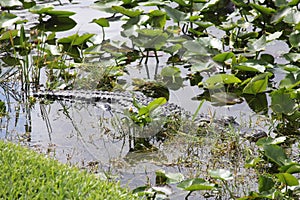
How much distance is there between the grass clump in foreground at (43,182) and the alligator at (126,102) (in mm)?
1079

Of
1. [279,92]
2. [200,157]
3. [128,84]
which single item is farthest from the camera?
[128,84]

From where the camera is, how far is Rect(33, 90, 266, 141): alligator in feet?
11.4

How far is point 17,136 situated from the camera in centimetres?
348

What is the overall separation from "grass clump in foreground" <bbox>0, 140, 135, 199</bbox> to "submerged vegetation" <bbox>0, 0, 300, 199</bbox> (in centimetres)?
51

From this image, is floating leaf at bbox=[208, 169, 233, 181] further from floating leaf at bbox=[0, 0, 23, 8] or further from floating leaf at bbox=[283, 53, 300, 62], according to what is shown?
floating leaf at bbox=[0, 0, 23, 8]

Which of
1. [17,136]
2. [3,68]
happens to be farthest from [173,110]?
[3,68]

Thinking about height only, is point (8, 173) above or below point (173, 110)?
above

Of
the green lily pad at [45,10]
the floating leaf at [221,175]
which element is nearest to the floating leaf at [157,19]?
the green lily pad at [45,10]

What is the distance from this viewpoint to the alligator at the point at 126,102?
347cm

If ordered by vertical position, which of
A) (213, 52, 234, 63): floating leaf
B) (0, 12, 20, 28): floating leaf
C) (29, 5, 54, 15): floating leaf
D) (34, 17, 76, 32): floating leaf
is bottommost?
(34, 17, 76, 32): floating leaf

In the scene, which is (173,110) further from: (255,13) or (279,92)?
(255,13)

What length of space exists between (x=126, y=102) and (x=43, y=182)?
1.51m

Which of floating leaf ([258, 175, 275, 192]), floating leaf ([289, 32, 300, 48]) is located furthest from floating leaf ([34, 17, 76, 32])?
floating leaf ([258, 175, 275, 192])

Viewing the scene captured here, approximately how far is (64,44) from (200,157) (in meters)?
1.97
